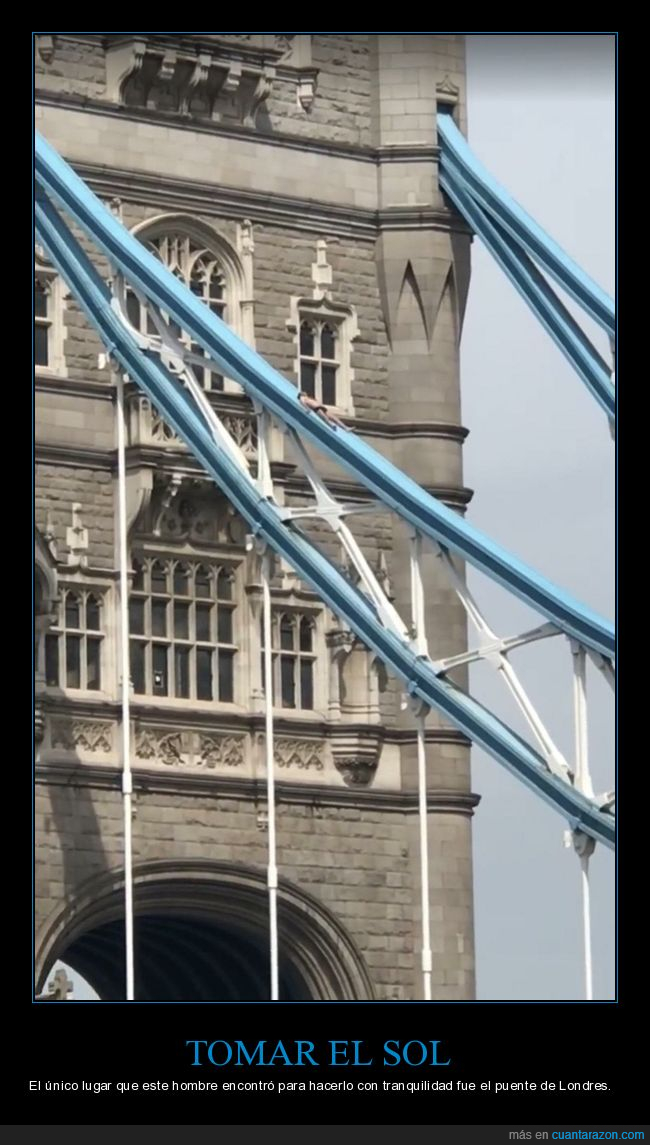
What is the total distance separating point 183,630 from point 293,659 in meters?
1.25

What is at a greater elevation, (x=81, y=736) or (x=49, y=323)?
(x=49, y=323)

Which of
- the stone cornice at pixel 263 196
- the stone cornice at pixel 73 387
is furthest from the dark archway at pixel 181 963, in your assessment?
the stone cornice at pixel 263 196

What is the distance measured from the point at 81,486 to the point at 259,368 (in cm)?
275

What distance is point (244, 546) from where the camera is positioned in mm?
36156

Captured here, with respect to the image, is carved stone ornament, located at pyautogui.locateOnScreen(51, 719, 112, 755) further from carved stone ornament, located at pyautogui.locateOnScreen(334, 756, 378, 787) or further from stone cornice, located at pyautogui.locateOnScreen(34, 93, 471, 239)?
stone cornice, located at pyautogui.locateOnScreen(34, 93, 471, 239)

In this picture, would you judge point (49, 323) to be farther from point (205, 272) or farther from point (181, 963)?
point (181, 963)

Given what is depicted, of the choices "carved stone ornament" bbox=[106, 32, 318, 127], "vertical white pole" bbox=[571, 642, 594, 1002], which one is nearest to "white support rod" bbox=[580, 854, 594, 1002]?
"vertical white pole" bbox=[571, 642, 594, 1002]

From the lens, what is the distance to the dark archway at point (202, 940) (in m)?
35.0

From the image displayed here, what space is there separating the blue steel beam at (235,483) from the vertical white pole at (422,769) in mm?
253

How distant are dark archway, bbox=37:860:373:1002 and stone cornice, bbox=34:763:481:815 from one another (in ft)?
2.15

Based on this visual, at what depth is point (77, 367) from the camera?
35312 millimetres

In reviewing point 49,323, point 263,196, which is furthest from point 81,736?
point 263,196
